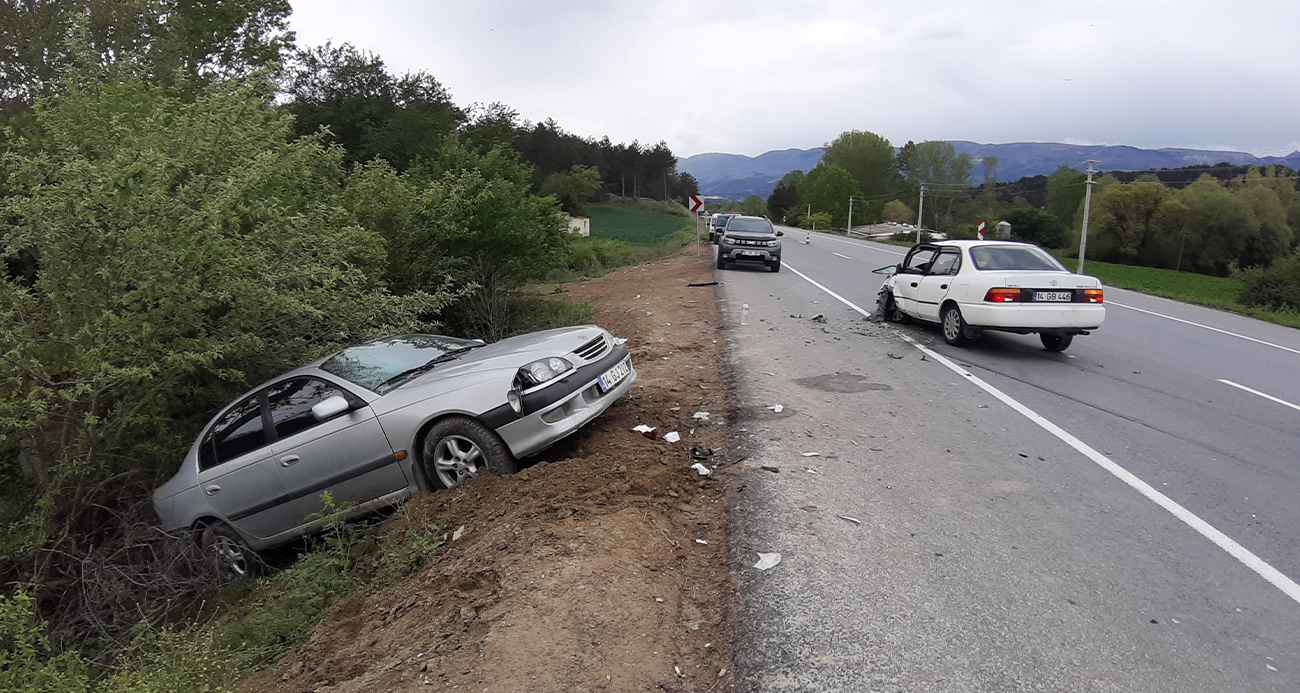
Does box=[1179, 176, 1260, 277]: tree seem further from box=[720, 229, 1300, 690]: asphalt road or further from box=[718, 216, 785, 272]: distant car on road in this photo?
box=[720, 229, 1300, 690]: asphalt road

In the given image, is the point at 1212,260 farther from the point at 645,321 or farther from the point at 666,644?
the point at 666,644

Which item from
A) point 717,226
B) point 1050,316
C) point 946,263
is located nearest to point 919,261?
point 946,263

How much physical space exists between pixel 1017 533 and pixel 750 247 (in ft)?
63.6

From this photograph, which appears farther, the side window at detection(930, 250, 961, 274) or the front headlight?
the side window at detection(930, 250, 961, 274)

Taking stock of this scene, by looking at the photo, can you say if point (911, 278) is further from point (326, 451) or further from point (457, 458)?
point (326, 451)

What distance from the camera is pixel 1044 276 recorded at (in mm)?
9766

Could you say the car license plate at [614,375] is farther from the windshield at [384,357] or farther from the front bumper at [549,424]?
the windshield at [384,357]

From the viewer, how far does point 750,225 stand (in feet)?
80.3

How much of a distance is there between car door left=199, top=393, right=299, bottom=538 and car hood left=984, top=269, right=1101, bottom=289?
859 cm

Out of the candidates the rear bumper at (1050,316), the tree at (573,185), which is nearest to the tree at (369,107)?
the tree at (573,185)

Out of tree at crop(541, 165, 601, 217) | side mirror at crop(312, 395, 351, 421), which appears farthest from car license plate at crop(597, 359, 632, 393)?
tree at crop(541, 165, 601, 217)

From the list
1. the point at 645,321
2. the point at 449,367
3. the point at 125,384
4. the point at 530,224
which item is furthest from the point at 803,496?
the point at 530,224

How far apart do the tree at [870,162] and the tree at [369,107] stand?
101 metres

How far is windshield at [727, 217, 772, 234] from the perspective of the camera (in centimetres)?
2417
